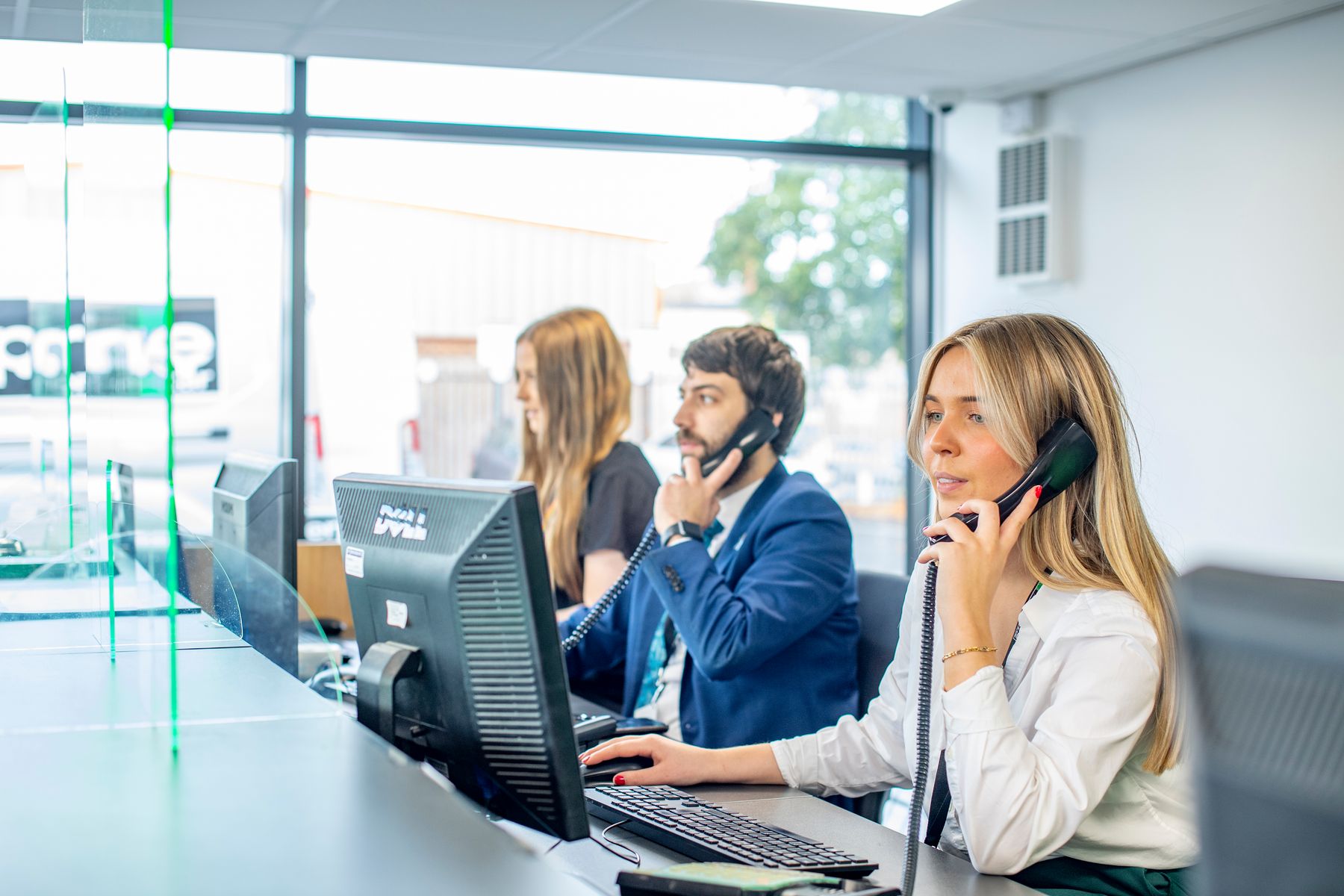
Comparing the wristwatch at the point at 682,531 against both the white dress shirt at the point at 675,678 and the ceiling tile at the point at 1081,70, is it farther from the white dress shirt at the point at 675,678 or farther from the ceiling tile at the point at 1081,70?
the ceiling tile at the point at 1081,70

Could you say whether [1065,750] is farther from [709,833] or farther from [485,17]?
[485,17]

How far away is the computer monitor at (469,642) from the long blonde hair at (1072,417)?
2.36 ft

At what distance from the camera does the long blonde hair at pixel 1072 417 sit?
156 cm

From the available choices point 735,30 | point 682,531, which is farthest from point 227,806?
point 735,30

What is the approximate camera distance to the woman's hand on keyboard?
5.53ft

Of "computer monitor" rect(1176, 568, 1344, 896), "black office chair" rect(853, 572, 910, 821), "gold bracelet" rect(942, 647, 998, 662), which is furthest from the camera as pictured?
"black office chair" rect(853, 572, 910, 821)

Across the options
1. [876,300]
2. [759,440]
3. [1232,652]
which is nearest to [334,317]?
[876,300]

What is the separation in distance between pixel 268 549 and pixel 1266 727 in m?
1.76

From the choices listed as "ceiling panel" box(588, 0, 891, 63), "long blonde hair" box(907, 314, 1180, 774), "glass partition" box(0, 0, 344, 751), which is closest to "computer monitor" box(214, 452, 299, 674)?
"glass partition" box(0, 0, 344, 751)

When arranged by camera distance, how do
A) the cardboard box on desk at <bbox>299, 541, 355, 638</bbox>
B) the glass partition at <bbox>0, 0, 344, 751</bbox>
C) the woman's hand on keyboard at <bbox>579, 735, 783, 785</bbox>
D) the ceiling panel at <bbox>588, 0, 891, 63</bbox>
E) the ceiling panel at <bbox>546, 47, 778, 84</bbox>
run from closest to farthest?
the glass partition at <bbox>0, 0, 344, 751</bbox>, the woman's hand on keyboard at <bbox>579, 735, 783, 785</bbox>, the ceiling panel at <bbox>588, 0, 891, 63</bbox>, the cardboard box on desk at <bbox>299, 541, 355, 638</bbox>, the ceiling panel at <bbox>546, 47, 778, 84</bbox>

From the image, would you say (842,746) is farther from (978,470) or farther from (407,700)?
(407,700)

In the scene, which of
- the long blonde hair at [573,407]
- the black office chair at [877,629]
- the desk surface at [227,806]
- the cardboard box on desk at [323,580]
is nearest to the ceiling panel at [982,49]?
the long blonde hair at [573,407]

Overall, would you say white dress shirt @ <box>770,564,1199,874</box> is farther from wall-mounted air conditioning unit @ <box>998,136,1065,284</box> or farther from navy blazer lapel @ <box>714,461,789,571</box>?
wall-mounted air conditioning unit @ <box>998,136,1065,284</box>

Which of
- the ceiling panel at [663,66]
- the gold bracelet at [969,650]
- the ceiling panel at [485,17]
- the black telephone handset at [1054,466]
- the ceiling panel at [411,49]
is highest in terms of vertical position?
the ceiling panel at [663,66]
